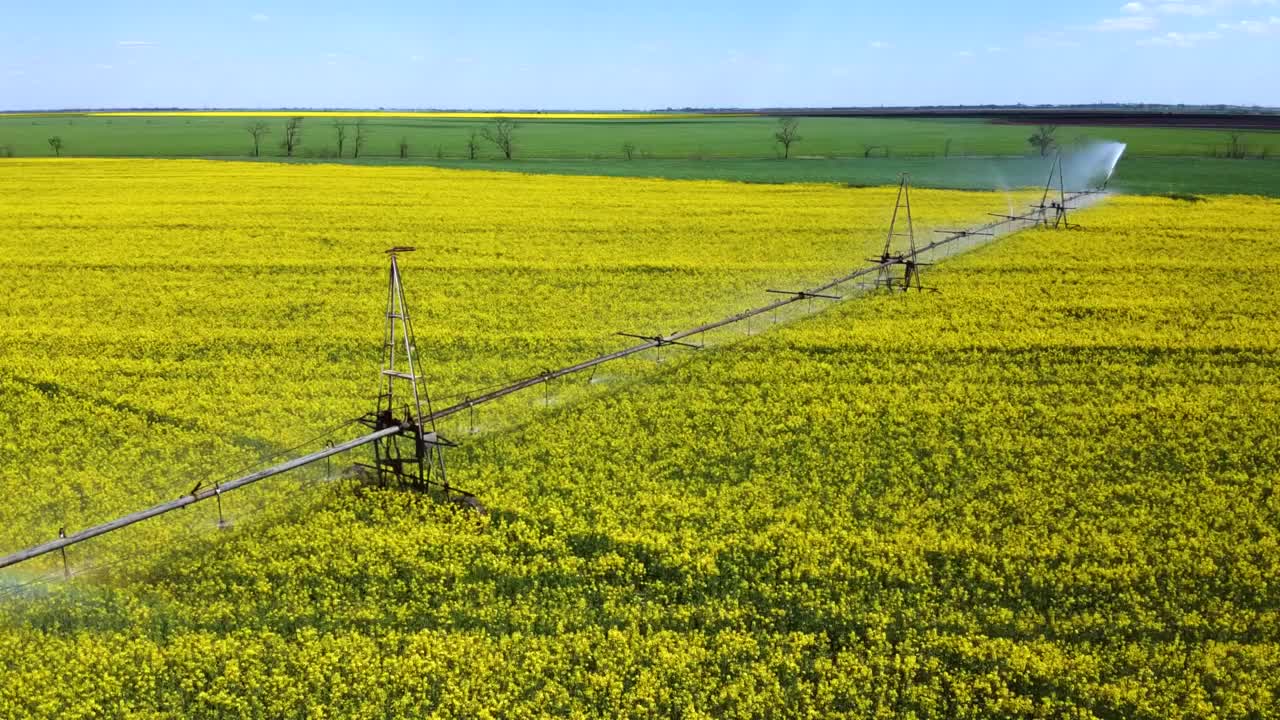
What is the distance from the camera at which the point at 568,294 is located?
25.7 meters

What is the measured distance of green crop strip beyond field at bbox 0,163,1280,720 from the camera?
9.02 meters

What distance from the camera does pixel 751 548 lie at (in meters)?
11.3

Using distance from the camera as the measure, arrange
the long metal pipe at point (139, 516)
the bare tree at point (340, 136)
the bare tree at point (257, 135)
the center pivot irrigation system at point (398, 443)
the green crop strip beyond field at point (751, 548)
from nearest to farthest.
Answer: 1. the green crop strip beyond field at point (751, 548)
2. the long metal pipe at point (139, 516)
3. the center pivot irrigation system at point (398, 443)
4. the bare tree at point (340, 136)
5. the bare tree at point (257, 135)

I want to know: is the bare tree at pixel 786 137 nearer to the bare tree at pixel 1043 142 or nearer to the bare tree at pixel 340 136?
the bare tree at pixel 1043 142

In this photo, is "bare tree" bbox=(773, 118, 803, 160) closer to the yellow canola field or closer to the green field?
the green field

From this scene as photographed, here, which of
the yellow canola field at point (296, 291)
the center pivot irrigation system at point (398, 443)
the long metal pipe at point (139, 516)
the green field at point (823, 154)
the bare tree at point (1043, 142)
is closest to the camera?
the long metal pipe at point (139, 516)

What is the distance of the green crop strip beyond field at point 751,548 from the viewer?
9016mm

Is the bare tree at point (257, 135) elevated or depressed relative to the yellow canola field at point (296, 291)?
elevated

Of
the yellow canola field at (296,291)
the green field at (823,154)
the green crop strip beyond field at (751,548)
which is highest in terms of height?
the green field at (823,154)

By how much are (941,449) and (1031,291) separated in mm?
13487

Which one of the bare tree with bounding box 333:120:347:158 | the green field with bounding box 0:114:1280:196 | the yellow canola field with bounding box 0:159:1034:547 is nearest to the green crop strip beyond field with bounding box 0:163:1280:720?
the yellow canola field with bounding box 0:159:1034:547

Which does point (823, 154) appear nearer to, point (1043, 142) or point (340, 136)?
point (1043, 142)

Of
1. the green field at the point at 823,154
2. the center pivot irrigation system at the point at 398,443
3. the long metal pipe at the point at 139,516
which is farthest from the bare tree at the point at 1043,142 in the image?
the long metal pipe at the point at 139,516

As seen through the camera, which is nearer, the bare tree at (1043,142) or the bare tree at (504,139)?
the bare tree at (1043,142)
